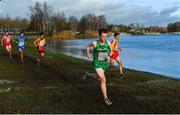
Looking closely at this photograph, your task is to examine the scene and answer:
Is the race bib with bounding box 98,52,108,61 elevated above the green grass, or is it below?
above

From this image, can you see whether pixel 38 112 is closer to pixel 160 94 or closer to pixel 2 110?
pixel 2 110

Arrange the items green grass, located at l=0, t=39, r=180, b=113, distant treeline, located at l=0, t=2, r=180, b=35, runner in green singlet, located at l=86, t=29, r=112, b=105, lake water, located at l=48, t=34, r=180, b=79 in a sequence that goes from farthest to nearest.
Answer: distant treeline, located at l=0, t=2, r=180, b=35, lake water, located at l=48, t=34, r=180, b=79, runner in green singlet, located at l=86, t=29, r=112, b=105, green grass, located at l=0, t=39, r=180, b=113

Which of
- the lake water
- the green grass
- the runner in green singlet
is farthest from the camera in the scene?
the lake water

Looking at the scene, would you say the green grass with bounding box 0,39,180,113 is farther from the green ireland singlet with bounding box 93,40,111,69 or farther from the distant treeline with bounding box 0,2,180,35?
the distant treeline with bounding box 0,2,180,35

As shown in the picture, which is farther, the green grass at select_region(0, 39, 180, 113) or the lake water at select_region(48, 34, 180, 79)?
the lake water at select_region(48, 34, 180, 79)

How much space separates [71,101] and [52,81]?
446cm

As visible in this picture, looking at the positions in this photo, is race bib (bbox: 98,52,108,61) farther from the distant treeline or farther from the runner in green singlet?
the distant treeline

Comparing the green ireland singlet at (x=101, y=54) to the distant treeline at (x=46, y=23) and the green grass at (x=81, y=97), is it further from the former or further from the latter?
the distant treeline at (x=46, y=23)

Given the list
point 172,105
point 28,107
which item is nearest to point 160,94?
point 172,105

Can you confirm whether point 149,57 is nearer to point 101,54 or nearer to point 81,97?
point 81,97

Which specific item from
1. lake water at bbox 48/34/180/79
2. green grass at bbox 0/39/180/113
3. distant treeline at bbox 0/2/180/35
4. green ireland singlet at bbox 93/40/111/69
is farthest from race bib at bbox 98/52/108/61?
distant treeline at bbox 0/2/180/35

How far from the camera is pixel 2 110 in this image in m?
9.61

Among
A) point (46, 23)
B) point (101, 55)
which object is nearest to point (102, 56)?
point (101, 55)

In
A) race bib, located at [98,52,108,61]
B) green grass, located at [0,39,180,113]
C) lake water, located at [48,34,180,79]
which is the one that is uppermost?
race bib, located at [98,52,108,61]
